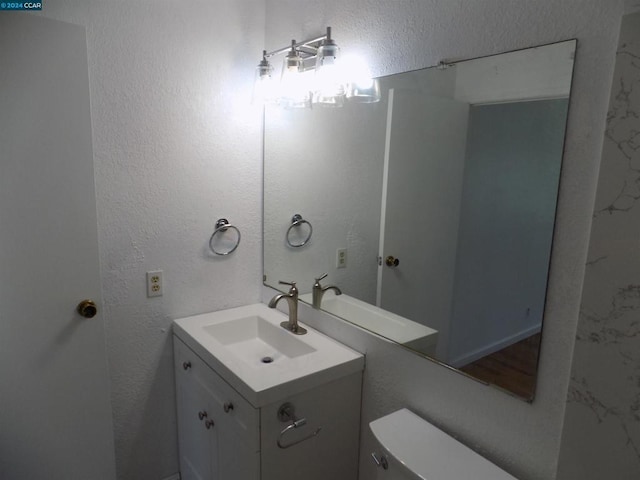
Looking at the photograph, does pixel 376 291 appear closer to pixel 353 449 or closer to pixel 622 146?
pixel 353 449

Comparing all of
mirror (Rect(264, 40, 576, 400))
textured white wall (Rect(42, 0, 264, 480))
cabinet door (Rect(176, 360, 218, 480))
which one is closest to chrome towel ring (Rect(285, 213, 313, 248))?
mirror (Rect(264, 40, 576, 400))

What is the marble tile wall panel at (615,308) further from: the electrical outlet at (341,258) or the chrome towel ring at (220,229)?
the chrome towel ring at (220,229)

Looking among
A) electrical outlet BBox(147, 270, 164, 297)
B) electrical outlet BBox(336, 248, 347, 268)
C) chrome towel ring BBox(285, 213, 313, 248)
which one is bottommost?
electrical outlet BBox(147, 270, 164, 297)

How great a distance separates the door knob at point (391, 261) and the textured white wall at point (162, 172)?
2.60 ft

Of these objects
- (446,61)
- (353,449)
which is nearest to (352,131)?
(446,61)

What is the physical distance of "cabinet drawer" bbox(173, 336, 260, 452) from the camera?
1.32 metres

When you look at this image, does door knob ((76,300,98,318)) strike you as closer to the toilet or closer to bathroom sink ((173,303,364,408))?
bathroom sink ((173,303,364,408))

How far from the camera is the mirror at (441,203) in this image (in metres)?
1.03

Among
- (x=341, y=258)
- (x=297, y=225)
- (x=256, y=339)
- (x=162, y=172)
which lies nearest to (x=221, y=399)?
(x=256, y=339)

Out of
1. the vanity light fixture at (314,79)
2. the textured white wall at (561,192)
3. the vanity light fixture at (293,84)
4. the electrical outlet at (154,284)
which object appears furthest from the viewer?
the electrical outlet at (154,284)

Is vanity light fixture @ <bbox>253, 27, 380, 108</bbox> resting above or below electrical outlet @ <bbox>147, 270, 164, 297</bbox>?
above

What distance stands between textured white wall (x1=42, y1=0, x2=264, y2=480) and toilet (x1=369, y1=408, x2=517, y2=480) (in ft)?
3.57

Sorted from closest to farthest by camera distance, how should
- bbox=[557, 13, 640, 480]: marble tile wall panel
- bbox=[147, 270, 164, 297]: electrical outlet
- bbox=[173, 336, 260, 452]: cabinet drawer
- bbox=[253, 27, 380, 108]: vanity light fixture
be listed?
bbox=[557, 13, 640, 480]: marble tile wall panel < bbox=[173, 336, 260, 452]: cabinet drawer < bbox=[253, 27, 380, 108]: vanity light fixture < bbox=[147, 270, 164, 297]: electrical outlet

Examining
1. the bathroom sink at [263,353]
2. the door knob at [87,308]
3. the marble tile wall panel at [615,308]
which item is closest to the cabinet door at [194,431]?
the bathroom sink at [263,353]
